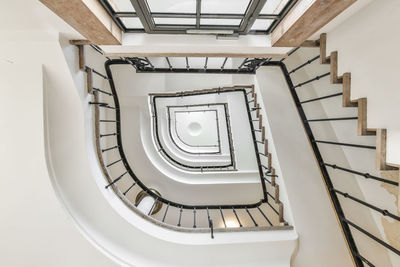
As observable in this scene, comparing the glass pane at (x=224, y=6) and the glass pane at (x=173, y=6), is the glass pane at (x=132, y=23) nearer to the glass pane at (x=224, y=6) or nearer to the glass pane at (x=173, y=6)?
Answer: the glass pane at (x=173, y=6)

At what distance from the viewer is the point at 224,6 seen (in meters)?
1.26

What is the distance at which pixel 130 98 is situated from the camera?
11.3 feet

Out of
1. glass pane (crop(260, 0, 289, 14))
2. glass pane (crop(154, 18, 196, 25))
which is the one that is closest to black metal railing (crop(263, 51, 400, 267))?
glass pane (crop(260, 0, 289, 14))

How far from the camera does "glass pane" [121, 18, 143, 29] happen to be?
4.59 feet

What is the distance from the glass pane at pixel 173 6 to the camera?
1.25 meters

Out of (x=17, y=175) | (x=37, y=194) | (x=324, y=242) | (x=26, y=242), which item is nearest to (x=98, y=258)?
(x=26, y=242)

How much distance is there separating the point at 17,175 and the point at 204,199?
3.41 metres

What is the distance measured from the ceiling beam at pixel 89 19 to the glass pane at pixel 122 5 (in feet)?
0.26

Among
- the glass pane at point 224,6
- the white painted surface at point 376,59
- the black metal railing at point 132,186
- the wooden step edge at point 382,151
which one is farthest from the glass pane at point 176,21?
the wooden step edge at point 382,151

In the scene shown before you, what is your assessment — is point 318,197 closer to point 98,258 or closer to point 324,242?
point 324,242

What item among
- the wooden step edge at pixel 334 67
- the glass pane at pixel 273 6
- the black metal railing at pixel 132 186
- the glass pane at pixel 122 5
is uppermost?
the glass pane at pixel 122 5

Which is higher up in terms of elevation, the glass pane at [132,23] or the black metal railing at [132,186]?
the glass pane at [132,23]

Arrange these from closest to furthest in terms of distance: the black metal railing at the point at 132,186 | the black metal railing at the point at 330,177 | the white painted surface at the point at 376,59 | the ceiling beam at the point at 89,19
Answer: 1. the ceiling beam at the point at 89,19
2. the white painted surface at the point at 376,59
3. the black metal railing at the point at 330,177
4. the black metal railing at the point at 132,186

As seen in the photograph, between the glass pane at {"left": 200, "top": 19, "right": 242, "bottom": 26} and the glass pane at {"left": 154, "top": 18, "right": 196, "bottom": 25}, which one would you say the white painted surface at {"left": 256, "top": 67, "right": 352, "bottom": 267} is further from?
the glass pane at {"left": 154, "top": 18, "right": 196, "bottom": 25}
